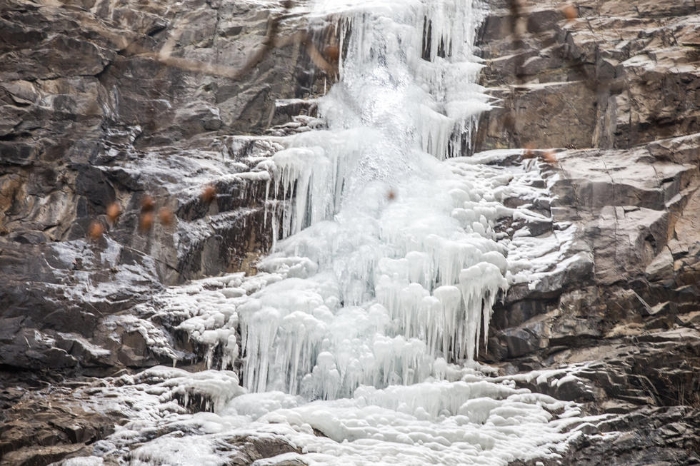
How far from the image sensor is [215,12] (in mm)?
12172

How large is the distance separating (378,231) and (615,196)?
9.86 feet

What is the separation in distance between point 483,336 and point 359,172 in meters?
2.98

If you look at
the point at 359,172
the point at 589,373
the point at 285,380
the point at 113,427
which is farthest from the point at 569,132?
the point at 113,427

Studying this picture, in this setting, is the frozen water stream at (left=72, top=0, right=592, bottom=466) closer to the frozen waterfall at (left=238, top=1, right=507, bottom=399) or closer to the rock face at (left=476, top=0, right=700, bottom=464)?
the frozen waterfall at (left=238, top=1, right=507, bottom=399)

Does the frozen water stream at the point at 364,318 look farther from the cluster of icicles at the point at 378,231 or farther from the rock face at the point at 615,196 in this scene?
the rock face at the point at 615,196

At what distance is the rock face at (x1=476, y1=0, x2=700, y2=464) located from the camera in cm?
781

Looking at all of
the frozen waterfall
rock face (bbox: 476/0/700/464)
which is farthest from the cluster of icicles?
rock face (bbox: 476/0/700/464)

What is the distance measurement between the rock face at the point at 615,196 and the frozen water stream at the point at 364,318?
19.3 inches

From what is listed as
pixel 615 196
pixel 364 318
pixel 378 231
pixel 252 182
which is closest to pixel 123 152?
pixel 252 182

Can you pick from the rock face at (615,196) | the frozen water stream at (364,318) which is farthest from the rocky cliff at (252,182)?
the frozen water stream at (364,318)

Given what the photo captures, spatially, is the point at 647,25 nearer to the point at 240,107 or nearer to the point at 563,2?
the point at 563,2

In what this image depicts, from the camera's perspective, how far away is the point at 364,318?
27.7 feet

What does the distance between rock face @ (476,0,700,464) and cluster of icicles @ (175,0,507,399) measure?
0.55 metres

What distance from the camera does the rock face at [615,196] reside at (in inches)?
308
